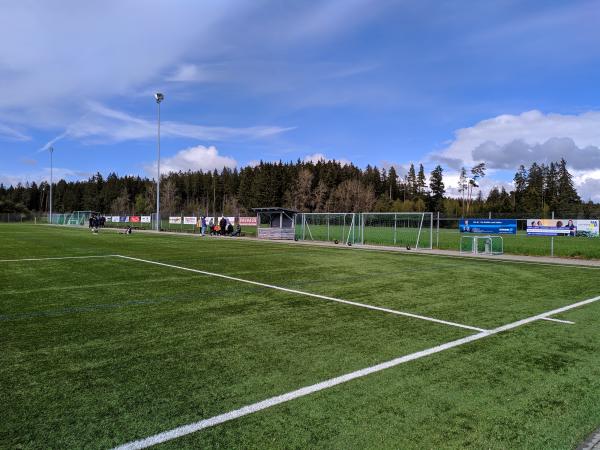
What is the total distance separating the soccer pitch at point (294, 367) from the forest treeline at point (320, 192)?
74315 mm

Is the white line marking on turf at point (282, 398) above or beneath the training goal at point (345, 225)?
beneath

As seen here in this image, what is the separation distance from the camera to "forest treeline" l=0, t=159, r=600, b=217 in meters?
94.8

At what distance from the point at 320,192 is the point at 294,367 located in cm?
8836

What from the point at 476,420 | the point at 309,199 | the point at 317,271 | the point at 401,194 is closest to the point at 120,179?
the point at 309,199

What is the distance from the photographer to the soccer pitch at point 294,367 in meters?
3.27

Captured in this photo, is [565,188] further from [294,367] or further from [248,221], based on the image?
[294,367]

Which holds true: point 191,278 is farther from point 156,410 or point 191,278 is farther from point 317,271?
point 156,410

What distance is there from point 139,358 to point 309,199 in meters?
90.2

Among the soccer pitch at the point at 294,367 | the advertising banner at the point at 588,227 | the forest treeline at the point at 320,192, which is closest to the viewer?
the soccer pitch at the point at 294,367

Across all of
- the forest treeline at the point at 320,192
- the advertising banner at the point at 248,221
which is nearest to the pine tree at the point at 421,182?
the forest treeline at the point at 320,192

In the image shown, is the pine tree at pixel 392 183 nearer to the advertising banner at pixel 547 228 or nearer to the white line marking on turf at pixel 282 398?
the advertising banner at pixel 547 228

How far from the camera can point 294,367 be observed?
4.59m

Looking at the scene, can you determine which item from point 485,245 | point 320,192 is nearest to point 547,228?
point 485,245

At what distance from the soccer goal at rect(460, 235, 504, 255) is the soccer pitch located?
10485 mm
